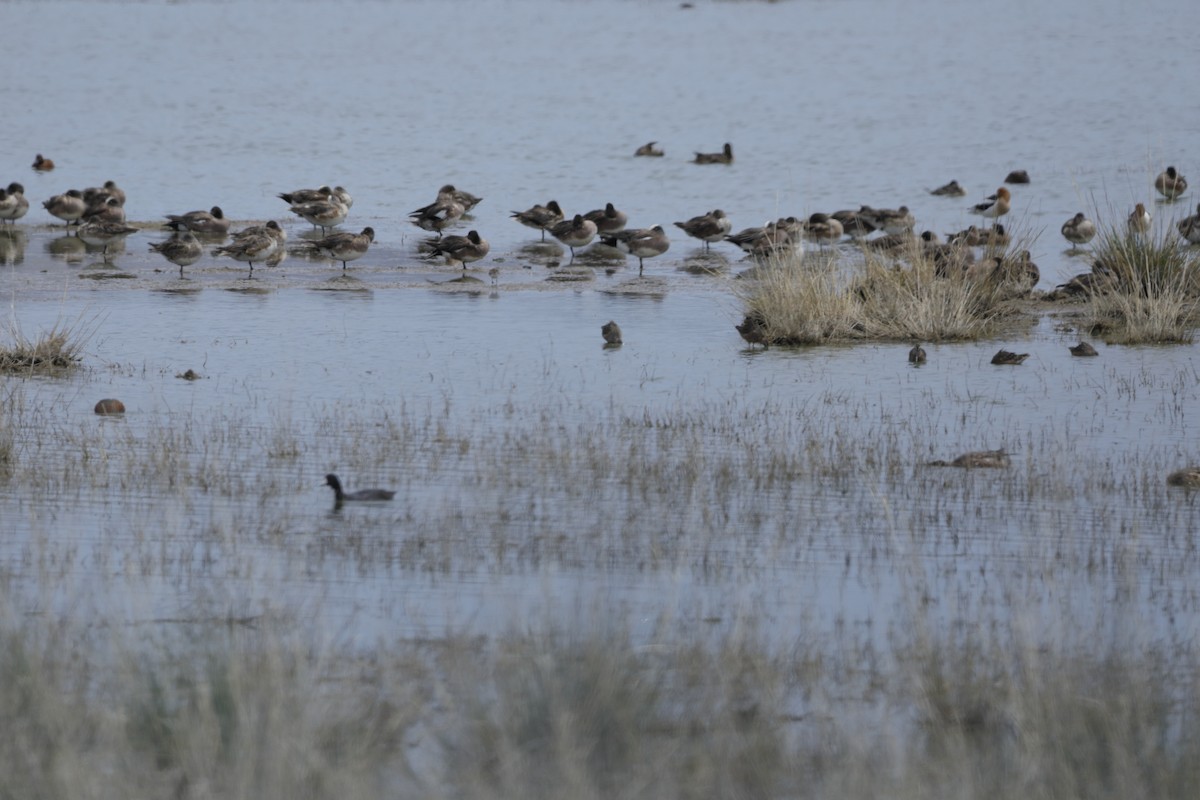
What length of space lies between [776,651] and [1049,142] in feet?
106

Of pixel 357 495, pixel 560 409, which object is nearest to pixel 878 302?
pixel 560 409

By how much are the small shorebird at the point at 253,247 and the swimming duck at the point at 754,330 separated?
7.16 m

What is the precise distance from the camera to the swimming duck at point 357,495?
8945 mm

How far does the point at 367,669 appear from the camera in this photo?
6.38 metres

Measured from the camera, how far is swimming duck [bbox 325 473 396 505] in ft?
29.3

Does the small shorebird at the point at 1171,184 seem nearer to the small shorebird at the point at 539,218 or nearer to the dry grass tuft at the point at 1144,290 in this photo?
the small shorebird at the point at 539,218

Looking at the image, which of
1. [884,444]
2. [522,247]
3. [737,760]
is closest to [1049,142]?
[522,247]

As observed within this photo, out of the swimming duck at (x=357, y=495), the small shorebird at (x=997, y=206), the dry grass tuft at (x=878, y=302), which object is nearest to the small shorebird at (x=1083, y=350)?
the dry grass tuft at (x=878, y=302)

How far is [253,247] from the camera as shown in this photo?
19.7 metres

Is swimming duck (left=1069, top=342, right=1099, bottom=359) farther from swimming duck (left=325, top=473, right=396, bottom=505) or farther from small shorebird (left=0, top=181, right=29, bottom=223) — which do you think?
small shorebird (left=0, top=181, right=29, bottom=223)

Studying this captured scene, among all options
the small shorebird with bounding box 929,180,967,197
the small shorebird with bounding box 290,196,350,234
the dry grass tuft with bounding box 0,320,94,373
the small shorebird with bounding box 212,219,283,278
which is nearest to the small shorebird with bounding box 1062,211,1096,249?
the small shorebird with bounding box 929,180,967,197

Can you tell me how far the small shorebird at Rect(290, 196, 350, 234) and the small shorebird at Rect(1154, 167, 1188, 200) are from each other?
14.0 metres

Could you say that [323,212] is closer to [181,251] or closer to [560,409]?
[181,251]

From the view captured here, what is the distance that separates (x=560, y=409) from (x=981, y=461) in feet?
10.9
